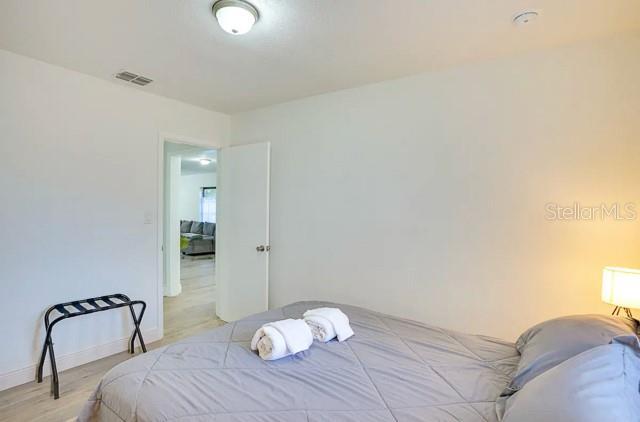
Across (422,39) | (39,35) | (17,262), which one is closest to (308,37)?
(422,39)

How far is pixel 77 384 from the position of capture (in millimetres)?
2461

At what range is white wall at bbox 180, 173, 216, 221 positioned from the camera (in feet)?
33.5

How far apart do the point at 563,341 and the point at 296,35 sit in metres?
2.12

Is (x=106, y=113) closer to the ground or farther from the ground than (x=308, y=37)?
closer to the ground

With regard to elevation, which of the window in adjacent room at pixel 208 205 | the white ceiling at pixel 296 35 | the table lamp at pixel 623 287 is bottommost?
the table lamp at pixel 623 287

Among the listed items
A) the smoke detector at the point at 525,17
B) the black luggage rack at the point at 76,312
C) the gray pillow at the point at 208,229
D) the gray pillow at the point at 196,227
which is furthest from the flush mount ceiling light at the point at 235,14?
the gray pillow at the point at 196,227

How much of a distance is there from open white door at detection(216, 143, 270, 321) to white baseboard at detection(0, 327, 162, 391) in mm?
864

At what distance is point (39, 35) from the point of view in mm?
2094

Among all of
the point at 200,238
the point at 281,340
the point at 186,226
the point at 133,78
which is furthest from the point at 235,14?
the point at 186,226

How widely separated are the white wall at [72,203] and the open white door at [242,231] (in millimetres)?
788

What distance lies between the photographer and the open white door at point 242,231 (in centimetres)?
348

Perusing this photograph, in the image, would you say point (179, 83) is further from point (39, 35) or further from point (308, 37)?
point (308, 37)

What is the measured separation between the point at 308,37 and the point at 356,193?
4.43 ft

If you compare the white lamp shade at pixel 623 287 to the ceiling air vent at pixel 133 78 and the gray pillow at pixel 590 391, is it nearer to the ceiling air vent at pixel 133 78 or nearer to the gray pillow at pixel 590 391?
the gray pillow at pixel 590 391
